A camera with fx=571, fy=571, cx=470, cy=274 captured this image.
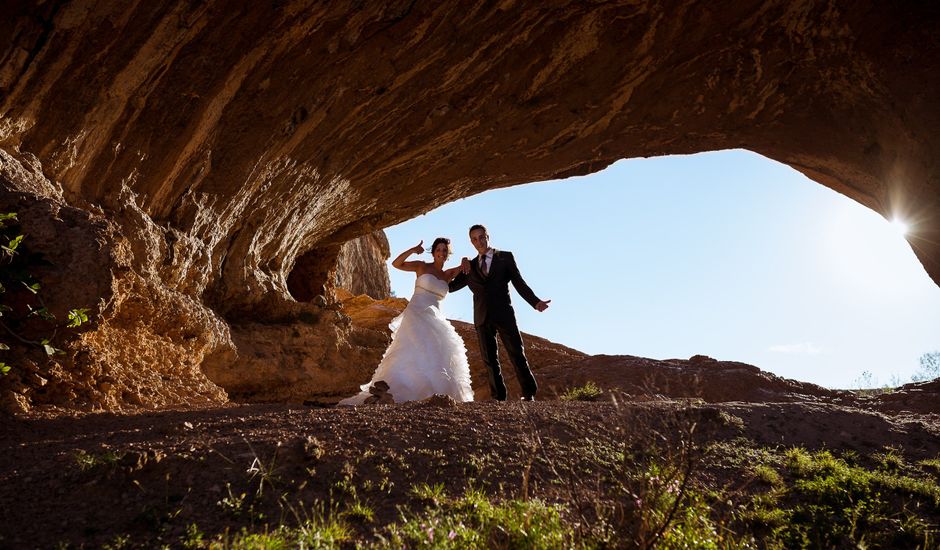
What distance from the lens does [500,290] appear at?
7.15 metres

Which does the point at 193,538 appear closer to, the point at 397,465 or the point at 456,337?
the point at 397,465

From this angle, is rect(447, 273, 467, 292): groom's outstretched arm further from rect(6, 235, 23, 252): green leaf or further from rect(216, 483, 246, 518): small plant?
rect(216, 483, 246, 518): small plant

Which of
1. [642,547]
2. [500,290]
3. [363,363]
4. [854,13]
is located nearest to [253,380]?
[363,363]

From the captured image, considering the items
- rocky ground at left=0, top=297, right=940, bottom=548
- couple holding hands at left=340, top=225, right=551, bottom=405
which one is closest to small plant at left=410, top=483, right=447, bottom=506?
rocky ground at left=0, top=297, right=940, bottom=548

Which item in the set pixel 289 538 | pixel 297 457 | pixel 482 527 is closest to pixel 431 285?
pixel 297 457

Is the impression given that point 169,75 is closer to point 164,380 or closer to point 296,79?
point 296,79

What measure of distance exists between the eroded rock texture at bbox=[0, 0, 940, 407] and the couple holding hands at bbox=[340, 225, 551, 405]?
224 centimetres

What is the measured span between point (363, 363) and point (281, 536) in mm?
8518

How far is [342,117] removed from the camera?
809 centimetres

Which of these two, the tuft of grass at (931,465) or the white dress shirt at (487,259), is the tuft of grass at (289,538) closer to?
the tuft of grass at (931,465)

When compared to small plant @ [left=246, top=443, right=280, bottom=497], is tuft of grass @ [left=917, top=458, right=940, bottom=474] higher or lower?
higher

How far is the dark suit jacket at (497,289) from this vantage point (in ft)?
23.2

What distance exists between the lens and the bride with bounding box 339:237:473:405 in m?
7.23

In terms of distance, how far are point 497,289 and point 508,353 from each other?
0.81 meters
